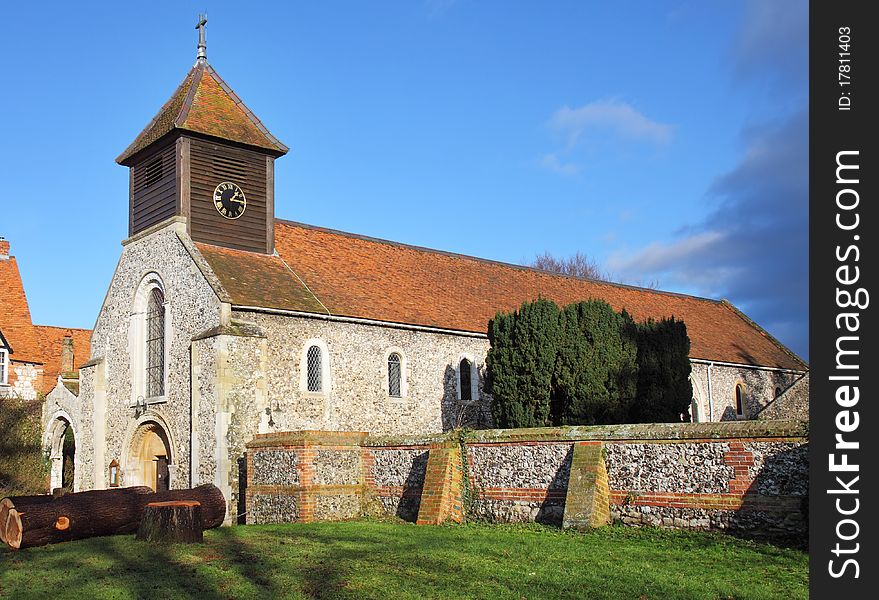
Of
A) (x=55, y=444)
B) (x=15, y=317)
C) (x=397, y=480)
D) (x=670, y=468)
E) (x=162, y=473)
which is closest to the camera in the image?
(x=670, y=468)

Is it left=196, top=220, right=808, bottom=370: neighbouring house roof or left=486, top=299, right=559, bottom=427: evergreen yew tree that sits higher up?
left=196, top=220, right=808, bottom=370: neighbouring house roof

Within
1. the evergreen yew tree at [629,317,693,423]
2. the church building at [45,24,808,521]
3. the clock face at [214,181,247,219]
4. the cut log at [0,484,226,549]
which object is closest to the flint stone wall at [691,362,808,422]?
the evergreen yew tree at [629,317,693,423]

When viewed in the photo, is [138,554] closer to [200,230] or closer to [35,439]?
[200,230]

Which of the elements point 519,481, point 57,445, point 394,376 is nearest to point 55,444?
point 57,445

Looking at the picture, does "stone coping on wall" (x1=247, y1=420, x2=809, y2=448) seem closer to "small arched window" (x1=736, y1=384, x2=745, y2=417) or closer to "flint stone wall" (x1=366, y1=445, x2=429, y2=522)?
"flint stone wall" (x1=366, y1=445, x2=429, y2=522)

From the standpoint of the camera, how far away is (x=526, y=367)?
2444cm

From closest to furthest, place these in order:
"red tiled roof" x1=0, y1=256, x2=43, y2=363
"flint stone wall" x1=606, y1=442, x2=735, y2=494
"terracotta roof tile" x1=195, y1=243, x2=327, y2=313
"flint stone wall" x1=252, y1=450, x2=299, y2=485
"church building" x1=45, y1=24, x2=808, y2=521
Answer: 1. "flint stone wall" x1=606, y1=442, x2=735, y2=494
2. "flint stone wall" x1=252, y1=450, x2=299, y2=485
3. "church building" x1=45, y1=24, x2=808, y2=521
4. "terracotta roof tile" x1=195, y1=243, x2=327, y2=313
5. "red tiled roof" x1=0, y1=256, x2=43, y2=363

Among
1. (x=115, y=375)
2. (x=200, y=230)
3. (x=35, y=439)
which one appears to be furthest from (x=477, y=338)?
(x=35, y=439)

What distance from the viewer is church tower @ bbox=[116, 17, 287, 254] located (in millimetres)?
25219

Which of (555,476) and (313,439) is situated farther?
(313,439)

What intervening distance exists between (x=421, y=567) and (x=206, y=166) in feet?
55.7

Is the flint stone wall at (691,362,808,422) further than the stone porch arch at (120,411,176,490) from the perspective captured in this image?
Yes

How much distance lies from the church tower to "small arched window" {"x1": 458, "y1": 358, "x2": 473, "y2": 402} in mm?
7004

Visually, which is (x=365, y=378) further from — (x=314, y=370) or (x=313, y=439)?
(x=313, y=439)
